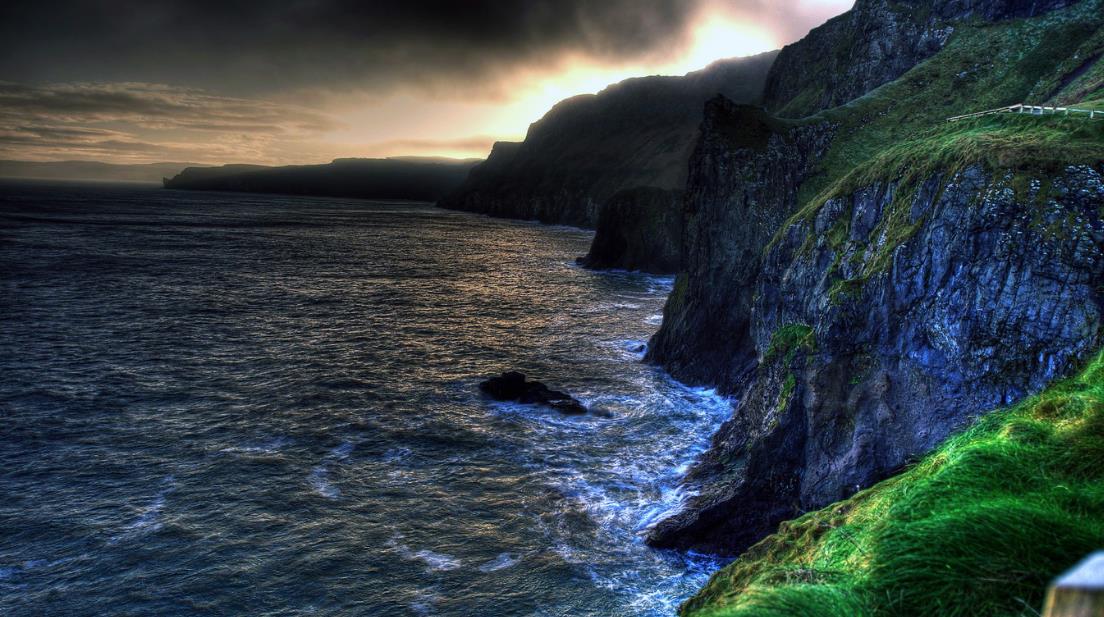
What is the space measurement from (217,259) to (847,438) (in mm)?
94494

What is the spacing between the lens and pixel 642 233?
9138 centimetres

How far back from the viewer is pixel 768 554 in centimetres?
1117

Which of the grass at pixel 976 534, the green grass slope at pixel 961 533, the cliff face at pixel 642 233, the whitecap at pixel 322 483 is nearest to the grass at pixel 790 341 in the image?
the green grass slope at pixel 961 533

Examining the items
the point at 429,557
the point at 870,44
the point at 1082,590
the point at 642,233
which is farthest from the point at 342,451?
the point at 642,233

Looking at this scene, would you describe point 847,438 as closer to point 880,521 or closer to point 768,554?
point 768,554

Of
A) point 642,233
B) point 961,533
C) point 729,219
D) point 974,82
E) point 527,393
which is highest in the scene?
point 974,82

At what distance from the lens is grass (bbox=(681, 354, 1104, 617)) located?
18.9 ft

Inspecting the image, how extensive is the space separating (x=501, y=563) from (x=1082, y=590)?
69.8ft

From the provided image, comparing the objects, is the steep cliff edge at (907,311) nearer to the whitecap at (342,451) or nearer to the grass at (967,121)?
the grass at (967,121)

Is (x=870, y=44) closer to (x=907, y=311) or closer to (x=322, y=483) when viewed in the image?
(x=907, y=311)

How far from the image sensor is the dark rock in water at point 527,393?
118 feet

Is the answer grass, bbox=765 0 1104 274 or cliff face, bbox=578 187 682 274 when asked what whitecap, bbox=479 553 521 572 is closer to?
grass, bbox=765 0 1104 274

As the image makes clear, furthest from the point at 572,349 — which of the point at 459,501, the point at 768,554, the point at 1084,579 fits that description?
the point at 1084,579

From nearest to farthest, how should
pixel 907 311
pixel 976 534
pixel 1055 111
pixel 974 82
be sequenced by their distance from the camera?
pixel 976 534, pixel 907 311, pixel 1055 111, pixel 974 82
